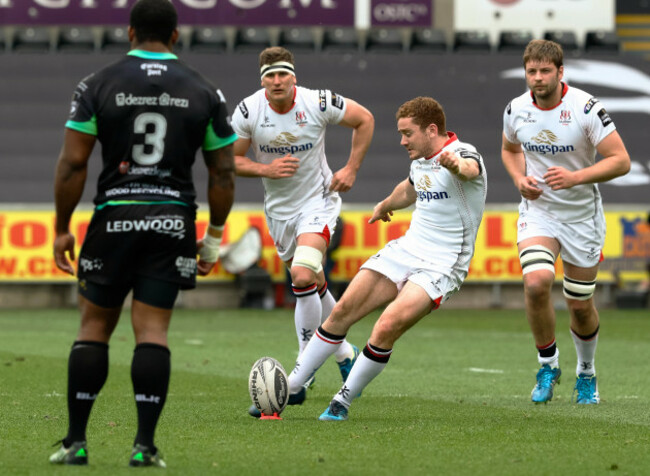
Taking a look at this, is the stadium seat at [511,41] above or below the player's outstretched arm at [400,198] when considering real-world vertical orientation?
below

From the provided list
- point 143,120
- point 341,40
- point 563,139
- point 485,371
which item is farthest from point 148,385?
point 341,40

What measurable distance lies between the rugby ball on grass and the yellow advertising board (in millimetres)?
13048

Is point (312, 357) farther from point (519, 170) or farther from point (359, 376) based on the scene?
point (519, 170)

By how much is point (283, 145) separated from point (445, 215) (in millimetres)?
1586

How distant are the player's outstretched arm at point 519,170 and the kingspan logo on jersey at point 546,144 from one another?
0.65 ft

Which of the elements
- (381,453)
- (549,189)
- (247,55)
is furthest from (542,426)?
(247,55)

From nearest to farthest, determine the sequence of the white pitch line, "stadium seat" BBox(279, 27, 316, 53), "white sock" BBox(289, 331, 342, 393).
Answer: "white sock" BBox(289, 331, 342, 393), the white pitch line, "stadium seat" BBox(279, 27, 316, 53)

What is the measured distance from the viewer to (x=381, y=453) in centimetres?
588

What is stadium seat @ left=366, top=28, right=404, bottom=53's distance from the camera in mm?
26125

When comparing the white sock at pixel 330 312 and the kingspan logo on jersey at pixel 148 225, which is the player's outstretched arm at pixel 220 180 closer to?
the kingspan logo on jersey at pixel 148 225

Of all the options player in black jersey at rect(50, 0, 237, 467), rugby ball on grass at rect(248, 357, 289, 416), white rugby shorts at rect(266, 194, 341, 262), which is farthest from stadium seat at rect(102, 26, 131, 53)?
player in black jersey at rect(50, 0, 237, 467)

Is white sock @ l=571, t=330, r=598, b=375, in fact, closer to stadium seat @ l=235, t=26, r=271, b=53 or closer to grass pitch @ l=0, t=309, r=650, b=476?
grass pitch @ l=0, t=309, r=650, b=476

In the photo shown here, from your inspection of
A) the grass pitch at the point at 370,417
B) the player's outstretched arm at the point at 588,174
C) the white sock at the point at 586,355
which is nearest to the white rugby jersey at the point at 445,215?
the player's outstretched arm at the point at 588,174

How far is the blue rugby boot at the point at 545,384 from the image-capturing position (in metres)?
8.36
